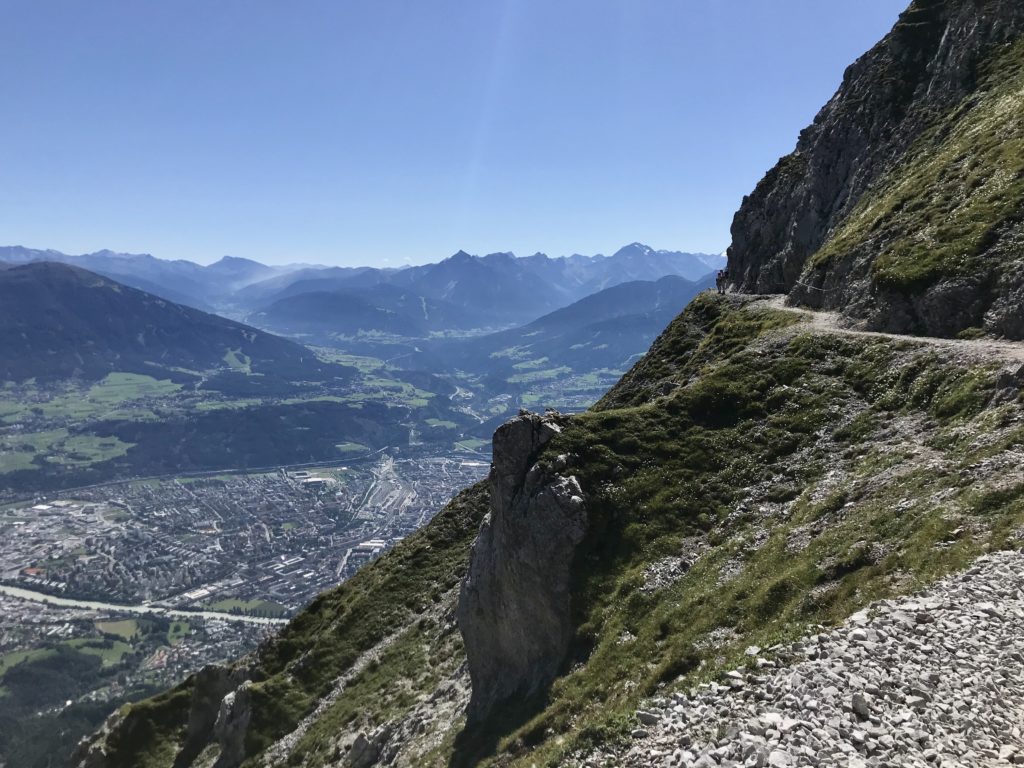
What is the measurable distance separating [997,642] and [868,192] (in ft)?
260

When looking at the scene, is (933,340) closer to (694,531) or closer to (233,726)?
(694,531)

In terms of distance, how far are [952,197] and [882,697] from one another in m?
58.4

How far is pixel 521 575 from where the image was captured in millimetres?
36125

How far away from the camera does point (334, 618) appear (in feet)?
197

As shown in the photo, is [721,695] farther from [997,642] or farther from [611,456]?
[611,456]

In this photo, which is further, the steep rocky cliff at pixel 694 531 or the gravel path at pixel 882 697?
the steep rocky cliff at pixel 694 531

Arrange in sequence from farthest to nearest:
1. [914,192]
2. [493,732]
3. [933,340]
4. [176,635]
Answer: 1. [176,635]
2. [914,192]
3. [933,340]
4. [493,732]

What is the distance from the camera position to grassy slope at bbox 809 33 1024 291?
159 feet

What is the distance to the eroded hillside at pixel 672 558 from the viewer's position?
73.2 feet

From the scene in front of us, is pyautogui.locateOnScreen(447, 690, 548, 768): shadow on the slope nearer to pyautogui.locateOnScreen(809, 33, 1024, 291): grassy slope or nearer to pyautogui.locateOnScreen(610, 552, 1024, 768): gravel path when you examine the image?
pyautogui.locateOnScreen(610, 552, 1024, 768): gravel path

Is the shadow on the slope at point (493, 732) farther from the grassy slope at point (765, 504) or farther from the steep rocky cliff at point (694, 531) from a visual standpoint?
Result: the grassy slope at point (765, 504)

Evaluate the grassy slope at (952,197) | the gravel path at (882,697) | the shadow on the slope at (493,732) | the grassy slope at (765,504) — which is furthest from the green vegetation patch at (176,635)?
the gravel path at (882,697)

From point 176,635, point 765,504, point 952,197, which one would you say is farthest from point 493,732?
point 176,635

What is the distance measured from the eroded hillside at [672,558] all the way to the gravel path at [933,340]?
2.09ft
